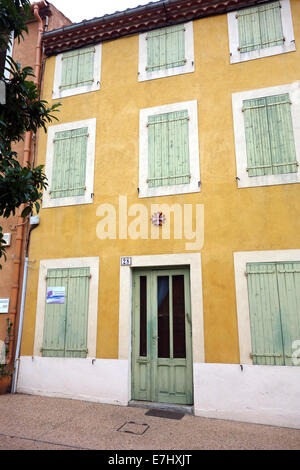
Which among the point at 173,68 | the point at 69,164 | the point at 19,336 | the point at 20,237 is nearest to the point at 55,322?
the point at 19,336

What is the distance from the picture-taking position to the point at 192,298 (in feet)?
19.0

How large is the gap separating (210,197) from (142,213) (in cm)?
126

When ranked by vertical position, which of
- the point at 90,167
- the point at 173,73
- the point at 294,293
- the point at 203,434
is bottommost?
the point at 203,434

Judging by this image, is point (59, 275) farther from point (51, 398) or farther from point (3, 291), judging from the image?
point (51, 398)

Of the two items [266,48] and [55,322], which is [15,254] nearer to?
[55,322]

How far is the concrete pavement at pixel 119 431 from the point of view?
4.20 meters

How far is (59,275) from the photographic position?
6.69 meters

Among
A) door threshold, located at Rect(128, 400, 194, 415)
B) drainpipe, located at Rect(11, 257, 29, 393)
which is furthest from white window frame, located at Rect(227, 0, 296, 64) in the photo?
door threshold, located at Rect(128, 400, 194, 415)

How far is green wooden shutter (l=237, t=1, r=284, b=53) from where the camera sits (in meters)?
6.36

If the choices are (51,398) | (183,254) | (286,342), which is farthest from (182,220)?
(51,398)

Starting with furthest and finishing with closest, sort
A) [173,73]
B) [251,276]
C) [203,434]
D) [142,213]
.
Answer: [173,73], [142,213], [251,276], [203,434]

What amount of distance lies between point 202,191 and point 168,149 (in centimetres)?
110

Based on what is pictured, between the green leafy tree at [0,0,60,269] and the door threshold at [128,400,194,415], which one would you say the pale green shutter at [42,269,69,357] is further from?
the green leafy tree at [0,0,60,269]

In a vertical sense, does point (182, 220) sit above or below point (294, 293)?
above
